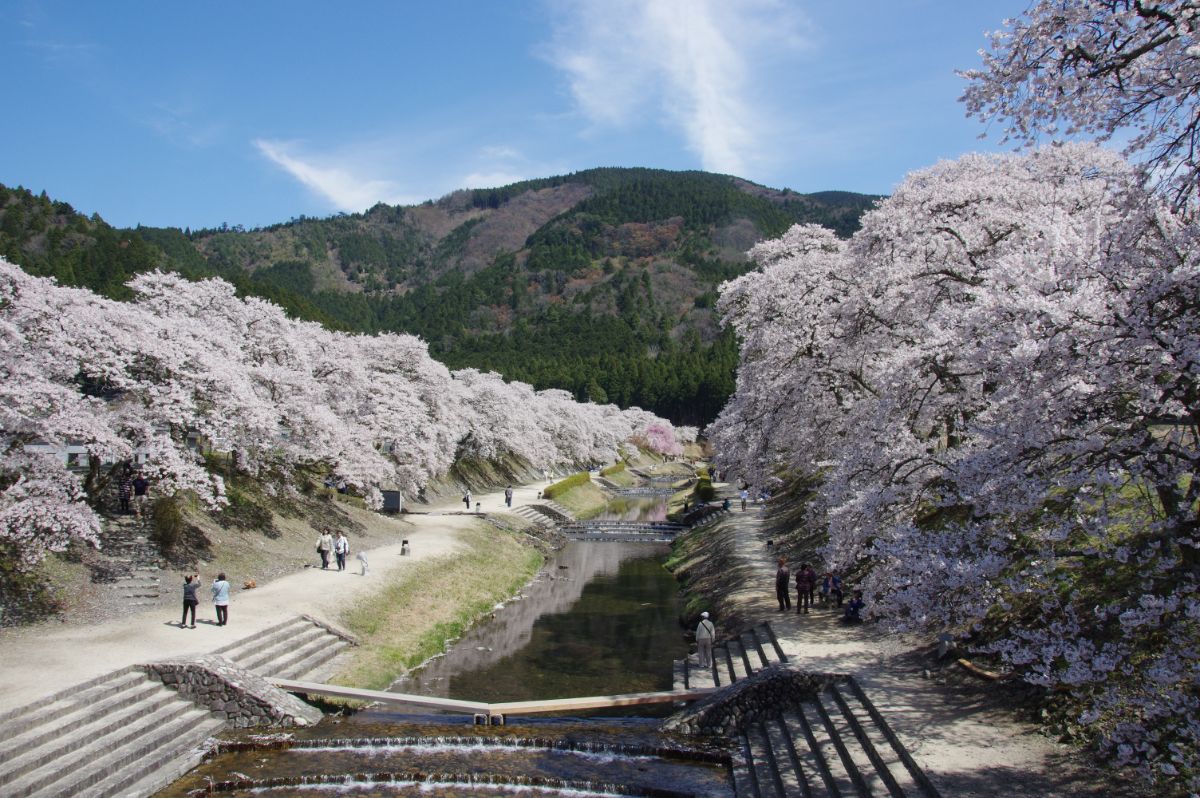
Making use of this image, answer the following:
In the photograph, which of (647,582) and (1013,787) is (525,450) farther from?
(1013,787)

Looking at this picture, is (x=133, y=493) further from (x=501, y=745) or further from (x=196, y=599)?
(x=501, y=745)

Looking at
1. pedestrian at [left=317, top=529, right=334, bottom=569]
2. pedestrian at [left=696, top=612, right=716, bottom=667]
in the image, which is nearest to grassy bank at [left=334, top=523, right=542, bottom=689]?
pedestrian at [left=317, top=529, right=334, bottom=569]

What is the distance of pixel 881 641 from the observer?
19266 mm

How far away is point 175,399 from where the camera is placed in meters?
23.6

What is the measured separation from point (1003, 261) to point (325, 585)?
22.6 metres

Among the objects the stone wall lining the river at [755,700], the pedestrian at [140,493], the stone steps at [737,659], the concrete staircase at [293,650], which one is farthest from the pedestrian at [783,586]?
the pedestrian at [140,493]

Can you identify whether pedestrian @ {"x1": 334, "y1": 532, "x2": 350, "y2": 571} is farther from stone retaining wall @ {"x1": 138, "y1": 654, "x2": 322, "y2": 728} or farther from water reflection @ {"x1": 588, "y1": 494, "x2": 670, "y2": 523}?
water reflection @ {"x1": 588, "y1": 494, "x2": 670, "y2": 523}

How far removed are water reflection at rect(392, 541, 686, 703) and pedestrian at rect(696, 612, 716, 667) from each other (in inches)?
→ 47.6

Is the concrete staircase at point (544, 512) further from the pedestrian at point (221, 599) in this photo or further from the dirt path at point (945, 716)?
the pedestrian at point (221, 599)

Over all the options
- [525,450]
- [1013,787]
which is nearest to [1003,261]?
[1013,787]

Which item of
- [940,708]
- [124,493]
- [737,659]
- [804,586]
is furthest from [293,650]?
[940,708]

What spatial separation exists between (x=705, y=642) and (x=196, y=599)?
13.4 meters

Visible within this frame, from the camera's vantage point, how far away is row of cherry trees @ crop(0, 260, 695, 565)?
1916cm

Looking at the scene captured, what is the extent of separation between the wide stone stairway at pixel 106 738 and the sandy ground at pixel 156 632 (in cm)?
48
